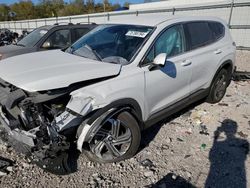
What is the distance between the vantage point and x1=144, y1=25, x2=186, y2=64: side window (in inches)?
143

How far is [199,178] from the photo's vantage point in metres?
3.21

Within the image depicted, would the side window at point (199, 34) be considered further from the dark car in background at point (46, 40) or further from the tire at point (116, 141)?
the dark car in background at point (46, 40)

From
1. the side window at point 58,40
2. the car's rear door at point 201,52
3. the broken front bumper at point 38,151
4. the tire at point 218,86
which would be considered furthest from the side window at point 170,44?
the side window at point 58,40

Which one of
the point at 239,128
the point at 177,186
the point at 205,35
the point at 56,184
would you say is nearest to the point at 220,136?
the point at 239,128

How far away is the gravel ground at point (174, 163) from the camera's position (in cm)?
315

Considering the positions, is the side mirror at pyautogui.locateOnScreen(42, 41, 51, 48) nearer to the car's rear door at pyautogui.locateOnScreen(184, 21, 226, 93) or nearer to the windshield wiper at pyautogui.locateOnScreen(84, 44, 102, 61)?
the windshield wiper at pyautogui.locateOnScreen(84, 44, 102, 61)

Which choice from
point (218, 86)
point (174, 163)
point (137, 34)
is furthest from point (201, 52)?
point (174, 163)

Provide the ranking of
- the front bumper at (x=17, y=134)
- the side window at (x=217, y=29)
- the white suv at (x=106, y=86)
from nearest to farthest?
the front bumper at (x=17, y=134) → the white suv at (x=106, y=86) → the side window at (x=217, y=29)

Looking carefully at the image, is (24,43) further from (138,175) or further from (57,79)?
(138,175)

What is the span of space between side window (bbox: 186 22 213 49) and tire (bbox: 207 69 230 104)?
0.86 meters

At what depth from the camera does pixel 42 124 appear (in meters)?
2.77

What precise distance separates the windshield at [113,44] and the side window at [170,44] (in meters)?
0.21

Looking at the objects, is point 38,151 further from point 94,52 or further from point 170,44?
point 170,44

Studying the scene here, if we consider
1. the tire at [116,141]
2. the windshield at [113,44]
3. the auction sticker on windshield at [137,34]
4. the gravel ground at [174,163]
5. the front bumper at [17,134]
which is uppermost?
the auction sticker on windshield at [137,34]
